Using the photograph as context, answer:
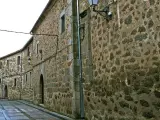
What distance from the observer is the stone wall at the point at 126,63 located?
5.42m

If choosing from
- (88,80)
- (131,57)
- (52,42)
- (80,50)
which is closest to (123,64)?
(131,57)

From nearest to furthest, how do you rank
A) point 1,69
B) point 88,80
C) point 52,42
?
point 88,80 < point 52,42 < point 1,69

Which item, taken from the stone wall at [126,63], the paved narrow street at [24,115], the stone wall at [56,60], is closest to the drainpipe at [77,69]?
the stone wall at [56,60]

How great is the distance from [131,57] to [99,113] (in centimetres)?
223

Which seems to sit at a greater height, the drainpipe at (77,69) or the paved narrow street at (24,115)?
the drainpipe at (77,69)

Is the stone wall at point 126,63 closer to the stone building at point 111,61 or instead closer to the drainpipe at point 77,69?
the stone building at point 111,61

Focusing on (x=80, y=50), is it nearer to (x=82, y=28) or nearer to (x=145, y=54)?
(x=82, y=28)

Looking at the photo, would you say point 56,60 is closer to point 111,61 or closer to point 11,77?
point 111,61

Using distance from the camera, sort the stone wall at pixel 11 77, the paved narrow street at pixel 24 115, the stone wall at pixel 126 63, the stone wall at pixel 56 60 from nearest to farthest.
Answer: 1. the stone wall at pixel 126 63
2. the paved narrow street at pixel 24 115
3. the stone wall at pixel 56 60
4. the stone wall at pixel 11 77

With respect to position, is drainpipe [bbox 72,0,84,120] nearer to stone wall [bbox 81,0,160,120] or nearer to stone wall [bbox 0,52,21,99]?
stone wall [bbox 81,0,160,120]

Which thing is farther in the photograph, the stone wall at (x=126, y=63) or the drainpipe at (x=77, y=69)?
the drainpipe at (x=77, y=69)

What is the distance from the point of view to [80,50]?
31.5 ft

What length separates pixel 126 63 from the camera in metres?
6.41

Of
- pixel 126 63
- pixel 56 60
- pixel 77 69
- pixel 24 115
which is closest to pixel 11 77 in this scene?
pixel 56 60
